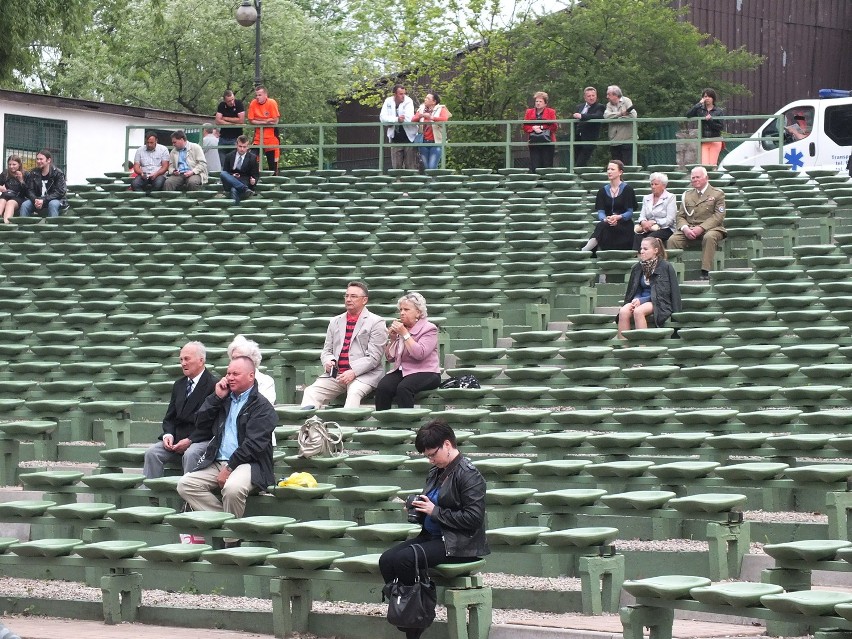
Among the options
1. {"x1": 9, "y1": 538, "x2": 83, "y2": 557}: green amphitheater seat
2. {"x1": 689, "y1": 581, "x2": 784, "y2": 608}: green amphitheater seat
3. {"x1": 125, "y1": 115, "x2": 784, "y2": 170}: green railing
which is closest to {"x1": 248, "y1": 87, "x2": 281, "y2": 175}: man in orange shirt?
{"x1": 125, "y1": 115, "x2": 784, "y2": 170}: green railing

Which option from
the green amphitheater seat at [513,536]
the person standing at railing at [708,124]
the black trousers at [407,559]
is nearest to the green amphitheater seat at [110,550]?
the black trousers at [407,559]

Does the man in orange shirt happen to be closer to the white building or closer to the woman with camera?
the white building

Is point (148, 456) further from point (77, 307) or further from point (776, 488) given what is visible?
point (77, 307)

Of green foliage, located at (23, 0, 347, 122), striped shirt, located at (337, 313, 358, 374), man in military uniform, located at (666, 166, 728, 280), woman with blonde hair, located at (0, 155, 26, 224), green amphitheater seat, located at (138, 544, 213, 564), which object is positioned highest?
green foliage, located at (23, 0, 347, 122)

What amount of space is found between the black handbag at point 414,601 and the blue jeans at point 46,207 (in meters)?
12.8

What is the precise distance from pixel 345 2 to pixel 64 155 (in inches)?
1485

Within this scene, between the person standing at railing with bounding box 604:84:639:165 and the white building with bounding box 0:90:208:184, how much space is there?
6536 millimetres

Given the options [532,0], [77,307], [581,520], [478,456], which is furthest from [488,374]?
[532,0]

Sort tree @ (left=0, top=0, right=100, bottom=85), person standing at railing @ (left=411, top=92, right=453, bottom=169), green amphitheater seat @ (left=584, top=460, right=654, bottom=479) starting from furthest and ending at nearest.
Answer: tree @ (left=0, top=0, right=100, bottom=85) → person standing at railing @ (left=411, top=92, right=453, bottom=169) → green amphitheater seat @ (left=584, top=460, right=654, bottom=479)

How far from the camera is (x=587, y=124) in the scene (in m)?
20.2

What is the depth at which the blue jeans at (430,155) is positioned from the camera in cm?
2080

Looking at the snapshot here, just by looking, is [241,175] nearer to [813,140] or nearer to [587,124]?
[587,124]

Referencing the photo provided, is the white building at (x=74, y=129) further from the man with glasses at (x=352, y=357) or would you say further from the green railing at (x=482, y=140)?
the man with glasses at (x=352, y=357)

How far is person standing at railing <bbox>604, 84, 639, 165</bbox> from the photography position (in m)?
19.7
